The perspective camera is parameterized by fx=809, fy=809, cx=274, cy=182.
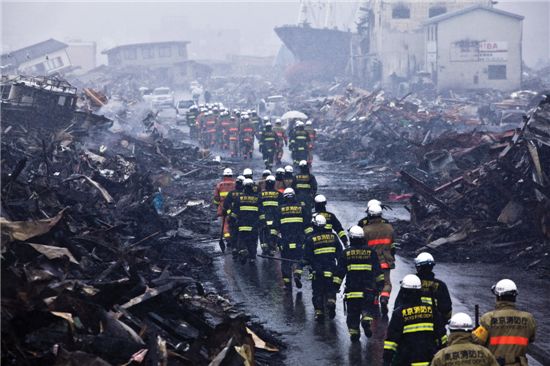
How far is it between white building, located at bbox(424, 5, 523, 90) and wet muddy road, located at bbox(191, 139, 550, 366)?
1768 inches

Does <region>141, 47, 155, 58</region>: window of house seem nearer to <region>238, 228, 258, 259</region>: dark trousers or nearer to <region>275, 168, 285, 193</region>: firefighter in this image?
<region>275, 168, 285, 193</region>: firefighter

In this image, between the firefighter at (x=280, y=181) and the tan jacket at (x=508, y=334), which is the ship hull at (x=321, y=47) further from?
the tan jacket at (x=508, y=334)

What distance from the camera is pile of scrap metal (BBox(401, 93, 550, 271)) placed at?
17.0 metres

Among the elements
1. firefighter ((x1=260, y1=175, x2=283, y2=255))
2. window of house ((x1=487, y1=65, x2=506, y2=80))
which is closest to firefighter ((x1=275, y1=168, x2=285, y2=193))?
firefighter ((x1=260, y1=175, x2=283, y2=255))

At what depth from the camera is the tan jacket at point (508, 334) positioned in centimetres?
786

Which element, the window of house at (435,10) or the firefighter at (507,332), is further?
the window of house at (435,10)

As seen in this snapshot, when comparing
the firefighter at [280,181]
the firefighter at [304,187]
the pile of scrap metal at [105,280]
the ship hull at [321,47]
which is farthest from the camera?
the ship hull at [321,47]

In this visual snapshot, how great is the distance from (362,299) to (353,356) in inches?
35.5

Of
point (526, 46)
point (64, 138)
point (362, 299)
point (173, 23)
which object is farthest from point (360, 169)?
point (173, 23)

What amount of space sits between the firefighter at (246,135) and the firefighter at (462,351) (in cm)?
2732

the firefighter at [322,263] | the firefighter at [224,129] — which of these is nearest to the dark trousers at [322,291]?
the firefighter at [322,263]

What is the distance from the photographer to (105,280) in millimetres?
11594

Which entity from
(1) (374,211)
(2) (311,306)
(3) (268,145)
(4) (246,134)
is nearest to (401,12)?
(4) (246,134)

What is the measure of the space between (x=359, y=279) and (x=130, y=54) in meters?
81.9
